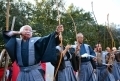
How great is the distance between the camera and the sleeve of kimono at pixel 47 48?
447cm

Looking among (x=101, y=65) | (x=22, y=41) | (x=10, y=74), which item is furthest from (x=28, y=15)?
(x=22, y=41)

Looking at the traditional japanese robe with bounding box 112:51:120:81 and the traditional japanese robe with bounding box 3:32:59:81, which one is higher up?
the traditional japanese robe with bounding box 3:32:59:81

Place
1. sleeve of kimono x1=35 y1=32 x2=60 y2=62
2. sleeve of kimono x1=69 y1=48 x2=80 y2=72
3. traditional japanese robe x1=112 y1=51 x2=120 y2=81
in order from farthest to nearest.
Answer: traditional japanese robe x1=112 y1=51 x2=120 y2=81
sleeve of kimono x1=69 y1=48 x2=80 y2=72
sleeve of kimono x1=35 y1=32 x2=60 y2=62

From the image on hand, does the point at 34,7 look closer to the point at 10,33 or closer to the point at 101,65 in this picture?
the point at 101,65

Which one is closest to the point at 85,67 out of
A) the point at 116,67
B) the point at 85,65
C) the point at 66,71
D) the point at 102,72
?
the point at 85,65

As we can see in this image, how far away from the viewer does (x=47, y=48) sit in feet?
14.7

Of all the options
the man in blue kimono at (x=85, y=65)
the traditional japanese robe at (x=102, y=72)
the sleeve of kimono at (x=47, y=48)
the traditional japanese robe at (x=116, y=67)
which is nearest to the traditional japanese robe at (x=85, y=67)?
the man in blue kimono at (x=85, y=65)

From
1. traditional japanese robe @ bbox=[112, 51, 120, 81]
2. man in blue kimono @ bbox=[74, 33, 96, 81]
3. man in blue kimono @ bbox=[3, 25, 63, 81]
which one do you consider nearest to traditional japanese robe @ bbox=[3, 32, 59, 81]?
man in blue kimono @ bbox=[3, 25, 63, 81]

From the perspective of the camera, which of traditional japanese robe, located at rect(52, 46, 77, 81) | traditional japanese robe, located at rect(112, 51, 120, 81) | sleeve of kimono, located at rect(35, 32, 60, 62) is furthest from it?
traditional japanese robe, located at rect(112, 51, 120, 81)

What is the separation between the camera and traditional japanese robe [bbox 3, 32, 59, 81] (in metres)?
4.51

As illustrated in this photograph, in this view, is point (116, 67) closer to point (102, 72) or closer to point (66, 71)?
point (102, 72)

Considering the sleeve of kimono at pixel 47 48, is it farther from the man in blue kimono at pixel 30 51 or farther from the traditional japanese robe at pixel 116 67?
the traditional japanese robe at pixel 116 67

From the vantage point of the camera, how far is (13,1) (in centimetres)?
1207

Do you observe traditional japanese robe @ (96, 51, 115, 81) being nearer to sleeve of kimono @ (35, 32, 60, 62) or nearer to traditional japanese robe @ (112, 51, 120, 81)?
traditional japanese robe @ (112, 51, 120, 81)
